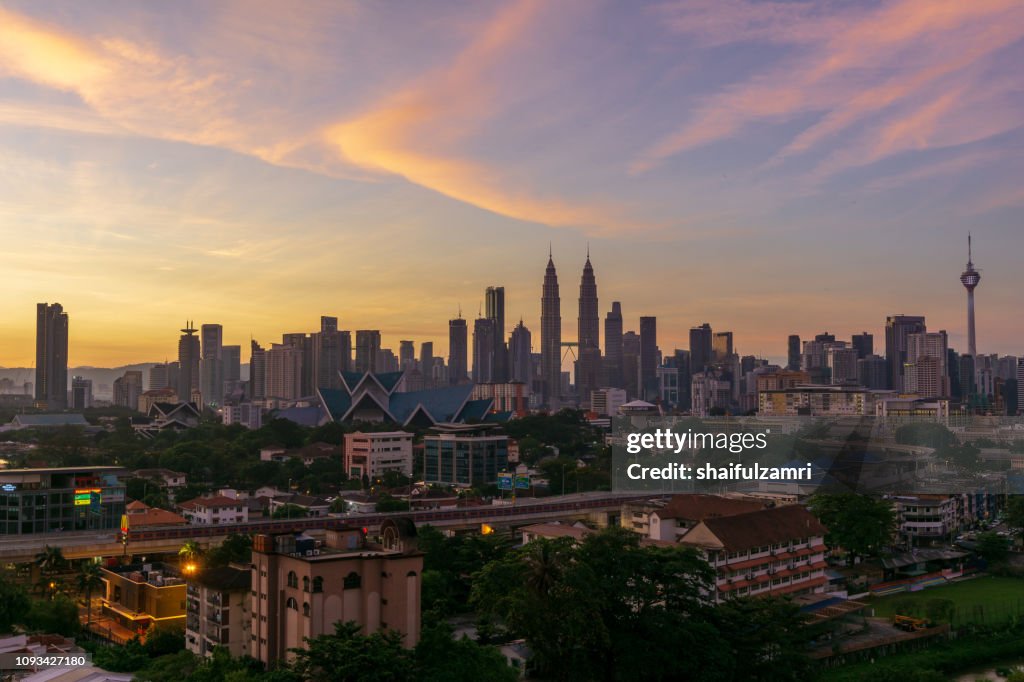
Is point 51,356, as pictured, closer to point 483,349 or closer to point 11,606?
point 483,349

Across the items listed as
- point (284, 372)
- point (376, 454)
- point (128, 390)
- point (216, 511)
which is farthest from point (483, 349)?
point (216, 511)

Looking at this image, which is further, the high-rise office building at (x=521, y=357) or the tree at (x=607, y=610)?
the high-rise office building at (x=521, y=357)

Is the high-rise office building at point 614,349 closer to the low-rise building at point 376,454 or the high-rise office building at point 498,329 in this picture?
the high-rise office building at point 498,329

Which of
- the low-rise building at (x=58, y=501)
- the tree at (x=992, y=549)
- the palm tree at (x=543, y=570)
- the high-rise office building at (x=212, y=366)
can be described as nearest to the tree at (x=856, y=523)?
the tree at (x=992, y=549)

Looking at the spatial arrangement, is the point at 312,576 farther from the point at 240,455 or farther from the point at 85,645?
the point at 240,455

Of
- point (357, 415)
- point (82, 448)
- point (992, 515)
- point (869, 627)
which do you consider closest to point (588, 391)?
point (357, 415)

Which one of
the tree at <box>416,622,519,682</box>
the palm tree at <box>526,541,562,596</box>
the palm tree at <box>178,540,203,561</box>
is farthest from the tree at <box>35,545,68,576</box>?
the palm tree at <box>526,541,562,596</box>

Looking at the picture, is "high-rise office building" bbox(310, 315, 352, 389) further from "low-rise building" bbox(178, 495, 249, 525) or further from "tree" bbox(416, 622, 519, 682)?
"tree" bbox(416, 622, 519, 682)
